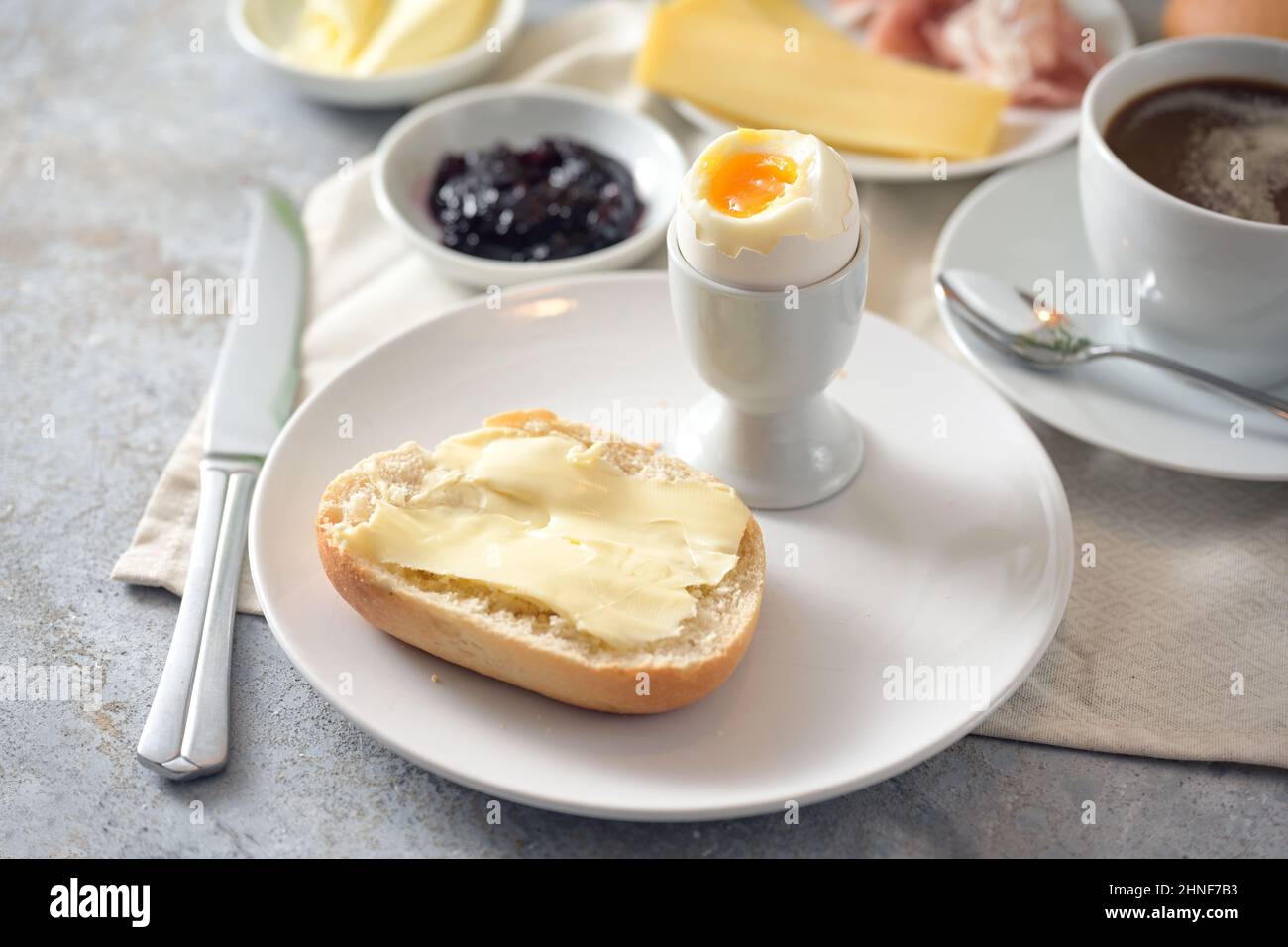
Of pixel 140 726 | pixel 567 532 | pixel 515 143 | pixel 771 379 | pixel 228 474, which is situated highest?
pixel 771 379

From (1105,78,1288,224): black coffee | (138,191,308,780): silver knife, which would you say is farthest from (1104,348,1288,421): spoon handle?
(138,191,308,780): silver knife

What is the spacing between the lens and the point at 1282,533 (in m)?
1.93

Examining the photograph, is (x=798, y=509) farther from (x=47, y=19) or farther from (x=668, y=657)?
(x=47, y=19)

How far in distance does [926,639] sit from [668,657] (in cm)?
38

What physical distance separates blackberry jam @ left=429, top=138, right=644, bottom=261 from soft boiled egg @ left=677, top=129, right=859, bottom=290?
836mm

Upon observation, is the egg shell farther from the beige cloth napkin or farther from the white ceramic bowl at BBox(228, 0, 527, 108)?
the white ceramic bowl at BBox(228, 0, 527, 108)

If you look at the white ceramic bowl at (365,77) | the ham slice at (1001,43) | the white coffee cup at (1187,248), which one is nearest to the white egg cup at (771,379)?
the white coffee cup at (1187,248)

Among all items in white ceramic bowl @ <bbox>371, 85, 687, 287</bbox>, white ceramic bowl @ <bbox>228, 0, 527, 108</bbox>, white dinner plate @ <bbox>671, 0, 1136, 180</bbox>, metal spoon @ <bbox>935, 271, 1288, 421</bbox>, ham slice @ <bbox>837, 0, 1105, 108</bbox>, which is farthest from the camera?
white ceramic bowl @ <bbox>228, 0, 527, 108</bbox>

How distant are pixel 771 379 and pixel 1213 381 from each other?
812 mm

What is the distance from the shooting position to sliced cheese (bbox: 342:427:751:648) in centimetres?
156

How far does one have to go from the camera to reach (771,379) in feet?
5.86

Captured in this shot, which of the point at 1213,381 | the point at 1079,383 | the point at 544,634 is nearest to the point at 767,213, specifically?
the point at 544,634

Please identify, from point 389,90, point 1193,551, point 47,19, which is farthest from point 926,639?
point 47,19

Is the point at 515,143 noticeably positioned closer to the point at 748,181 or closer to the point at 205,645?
the point at 748,181
